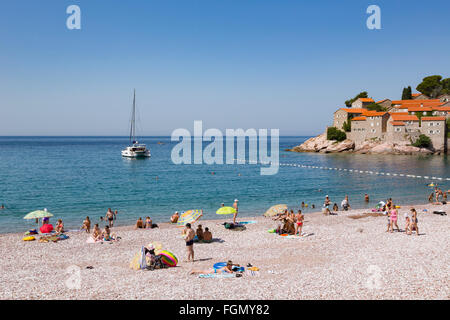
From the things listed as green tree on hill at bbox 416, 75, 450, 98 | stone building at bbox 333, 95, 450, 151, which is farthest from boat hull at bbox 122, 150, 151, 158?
green tree on hill at bbox 416, 75, 450, 98

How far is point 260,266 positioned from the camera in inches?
572

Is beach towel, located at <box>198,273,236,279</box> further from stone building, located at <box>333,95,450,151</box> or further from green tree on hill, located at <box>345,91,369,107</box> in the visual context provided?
green tree on hill, located at <box>345,91,369,107</box>

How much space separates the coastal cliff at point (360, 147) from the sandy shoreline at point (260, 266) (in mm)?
79759

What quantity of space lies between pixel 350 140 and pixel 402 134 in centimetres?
1612

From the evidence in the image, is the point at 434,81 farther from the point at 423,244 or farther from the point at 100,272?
the point at 100,272

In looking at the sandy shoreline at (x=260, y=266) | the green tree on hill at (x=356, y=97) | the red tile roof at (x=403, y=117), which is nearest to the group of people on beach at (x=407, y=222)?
the sandy shoreline at (x=260, y=266)

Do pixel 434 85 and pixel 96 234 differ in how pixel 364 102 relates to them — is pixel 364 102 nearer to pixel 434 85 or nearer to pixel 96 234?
pixel 434 85

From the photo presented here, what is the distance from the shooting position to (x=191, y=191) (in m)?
43.6

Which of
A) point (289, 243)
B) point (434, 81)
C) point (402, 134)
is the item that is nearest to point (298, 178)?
point (289, 243)

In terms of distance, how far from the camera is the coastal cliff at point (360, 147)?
308ft

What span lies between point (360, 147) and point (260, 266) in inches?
3872

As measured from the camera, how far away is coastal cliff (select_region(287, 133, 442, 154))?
9381 cm

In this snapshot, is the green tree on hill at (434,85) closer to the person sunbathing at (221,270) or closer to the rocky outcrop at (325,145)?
the rocky outcrop at (325,145)

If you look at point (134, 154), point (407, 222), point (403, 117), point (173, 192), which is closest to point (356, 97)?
point (403, 117)
